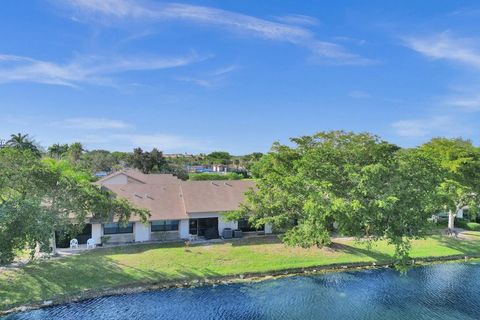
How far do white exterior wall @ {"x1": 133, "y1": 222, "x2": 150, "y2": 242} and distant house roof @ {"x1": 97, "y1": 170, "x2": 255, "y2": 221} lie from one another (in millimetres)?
926

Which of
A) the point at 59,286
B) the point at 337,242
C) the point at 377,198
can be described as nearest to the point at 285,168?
the point at 337,242

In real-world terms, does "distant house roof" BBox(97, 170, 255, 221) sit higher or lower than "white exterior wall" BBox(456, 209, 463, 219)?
higher

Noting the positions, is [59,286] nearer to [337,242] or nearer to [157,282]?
[157,282]

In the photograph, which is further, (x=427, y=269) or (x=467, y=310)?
(x=427, y=269)

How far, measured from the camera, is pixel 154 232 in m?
31.9

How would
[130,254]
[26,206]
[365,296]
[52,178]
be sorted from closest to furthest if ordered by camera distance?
1. [26,206]
2. [365,296]
3. [52,178]
4. [130,254]

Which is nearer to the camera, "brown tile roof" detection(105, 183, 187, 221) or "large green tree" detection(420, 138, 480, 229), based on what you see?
"brown tile roof" detection(105, 183, 187, 221)

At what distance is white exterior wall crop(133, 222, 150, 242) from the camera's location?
3122cm

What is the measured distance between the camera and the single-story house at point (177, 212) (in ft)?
102

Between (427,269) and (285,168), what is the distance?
14039 mm

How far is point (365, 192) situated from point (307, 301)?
742cm

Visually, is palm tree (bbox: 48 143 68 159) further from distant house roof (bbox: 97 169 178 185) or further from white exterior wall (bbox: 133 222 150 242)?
white exterior wall (bbox: 133 222 150 242)

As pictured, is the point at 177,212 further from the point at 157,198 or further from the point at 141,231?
the point at 141,231

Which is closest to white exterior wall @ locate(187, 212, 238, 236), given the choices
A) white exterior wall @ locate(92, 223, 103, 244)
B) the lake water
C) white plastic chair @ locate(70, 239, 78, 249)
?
white exterior wall @ locate(92, 223, 103, 244)
